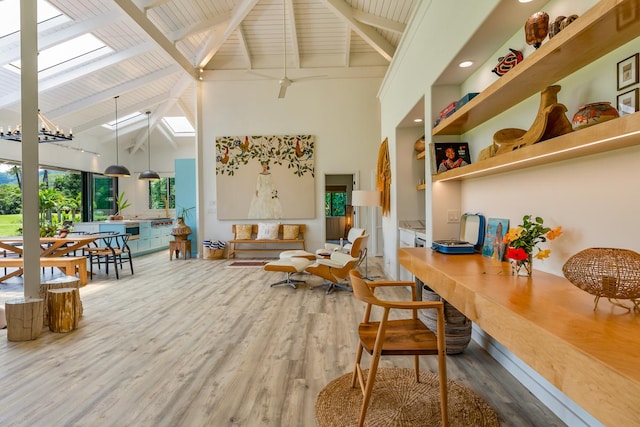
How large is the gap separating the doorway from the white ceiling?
4.52 meters

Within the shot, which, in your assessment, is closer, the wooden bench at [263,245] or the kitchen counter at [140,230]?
the kitchen counter at [140,230]

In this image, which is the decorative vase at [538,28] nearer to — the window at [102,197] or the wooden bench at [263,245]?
the wooden bench at [263,245]

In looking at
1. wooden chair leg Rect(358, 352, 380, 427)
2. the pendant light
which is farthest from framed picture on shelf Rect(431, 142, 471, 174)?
the pendant light

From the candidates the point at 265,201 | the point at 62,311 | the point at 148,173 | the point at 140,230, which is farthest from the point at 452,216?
the point at 140,230

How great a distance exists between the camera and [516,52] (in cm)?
226

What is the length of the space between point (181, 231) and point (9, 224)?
3.56m

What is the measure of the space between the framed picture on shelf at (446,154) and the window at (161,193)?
34.7ft

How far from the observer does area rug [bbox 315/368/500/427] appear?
6.12 ft

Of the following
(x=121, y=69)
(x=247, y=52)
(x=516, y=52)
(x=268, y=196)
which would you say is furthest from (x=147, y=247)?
(x=516, y=52)

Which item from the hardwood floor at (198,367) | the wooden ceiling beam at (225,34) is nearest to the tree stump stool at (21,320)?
the hardwood floor at (198,367)

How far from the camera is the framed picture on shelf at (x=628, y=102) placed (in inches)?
56.9

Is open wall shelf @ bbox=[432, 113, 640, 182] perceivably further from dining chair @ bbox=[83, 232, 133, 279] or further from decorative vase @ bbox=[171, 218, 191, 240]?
decorative vase @ bbox=[171, 218, 191, 240]

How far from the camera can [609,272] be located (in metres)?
1.25

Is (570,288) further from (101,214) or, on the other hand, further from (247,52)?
(101,214)
